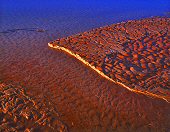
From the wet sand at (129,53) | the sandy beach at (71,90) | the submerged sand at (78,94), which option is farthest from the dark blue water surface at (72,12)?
the submerged sand at (78,94)

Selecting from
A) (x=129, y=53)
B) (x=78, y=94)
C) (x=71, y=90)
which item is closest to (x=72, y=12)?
(x=129, y=53)

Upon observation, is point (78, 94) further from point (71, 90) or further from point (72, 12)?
point (72, 12)

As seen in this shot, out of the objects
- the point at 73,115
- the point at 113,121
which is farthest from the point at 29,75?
the point at 113,121

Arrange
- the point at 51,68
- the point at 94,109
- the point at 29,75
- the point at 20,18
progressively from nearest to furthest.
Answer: the point at 94,109
the point at 29,75
the point at 51,68
the point at 20,18

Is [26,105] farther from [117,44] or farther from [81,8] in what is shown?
[81,8]

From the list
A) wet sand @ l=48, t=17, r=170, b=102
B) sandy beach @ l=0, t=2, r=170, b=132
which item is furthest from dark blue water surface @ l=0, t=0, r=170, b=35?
wet sand @ l=48, t=17, r=170, b=102

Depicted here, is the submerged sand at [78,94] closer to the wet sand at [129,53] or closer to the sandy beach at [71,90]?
the sandy beach at [71,90]
